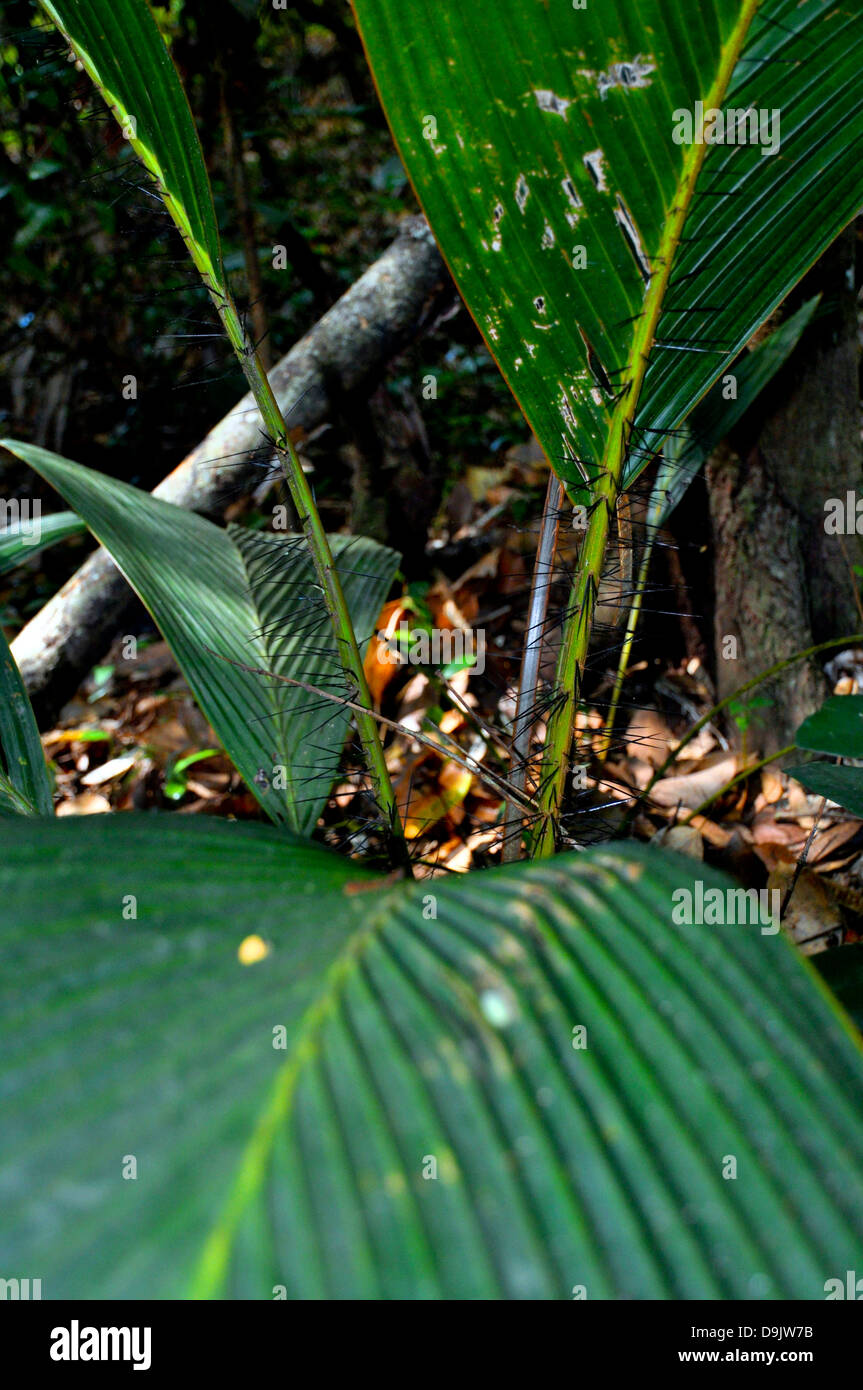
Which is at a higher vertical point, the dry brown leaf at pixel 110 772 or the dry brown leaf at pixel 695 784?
the dry brown leaf at pixel 110 772

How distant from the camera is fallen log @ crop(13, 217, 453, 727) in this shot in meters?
1.47

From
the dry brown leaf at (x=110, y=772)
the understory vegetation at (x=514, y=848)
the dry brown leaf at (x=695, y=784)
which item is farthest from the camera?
the dry brown leaf at (x=110, y=772)

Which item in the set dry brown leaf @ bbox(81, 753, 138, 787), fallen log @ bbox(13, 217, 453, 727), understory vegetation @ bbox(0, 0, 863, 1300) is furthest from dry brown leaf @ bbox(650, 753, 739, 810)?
dry brown leaf @ bbox(81, 753, 138, 787)

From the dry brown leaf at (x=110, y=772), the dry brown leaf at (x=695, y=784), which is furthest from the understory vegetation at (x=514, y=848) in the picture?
the dry brown leaf at (x=110, y=772)

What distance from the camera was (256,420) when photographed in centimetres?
162

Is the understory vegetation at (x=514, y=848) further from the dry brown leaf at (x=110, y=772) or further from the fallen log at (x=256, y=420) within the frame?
the dry brown leaf at (x=110, y=772)

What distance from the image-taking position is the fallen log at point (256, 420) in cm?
147

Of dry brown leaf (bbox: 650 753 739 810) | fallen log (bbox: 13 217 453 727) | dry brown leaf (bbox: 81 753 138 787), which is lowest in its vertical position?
dry brown leaf (bbox: 650 753 739 810)

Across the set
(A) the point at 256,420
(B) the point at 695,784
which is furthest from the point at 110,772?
(B) the point at 695,784

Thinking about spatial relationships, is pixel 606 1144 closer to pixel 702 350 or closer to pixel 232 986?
pixel 232 986

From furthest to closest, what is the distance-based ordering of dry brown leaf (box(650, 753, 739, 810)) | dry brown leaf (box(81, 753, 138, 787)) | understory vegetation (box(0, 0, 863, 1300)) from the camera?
1. dry brown leaf (box(81, 753, 138, 787))
2. dry brown leaf (box(650, 753, 739, 810))
3. understory vegetation (box(0, 0, 863, 1300))

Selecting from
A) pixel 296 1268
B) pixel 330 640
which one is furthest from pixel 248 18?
pixel 296 1268

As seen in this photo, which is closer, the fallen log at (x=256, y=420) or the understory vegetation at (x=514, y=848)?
the understory vegetation at (x=514, y=848)

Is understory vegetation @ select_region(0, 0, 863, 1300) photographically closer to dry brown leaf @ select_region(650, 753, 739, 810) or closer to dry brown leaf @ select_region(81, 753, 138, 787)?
dry brown leaf @ select_region(650, 753, 739, 810)
